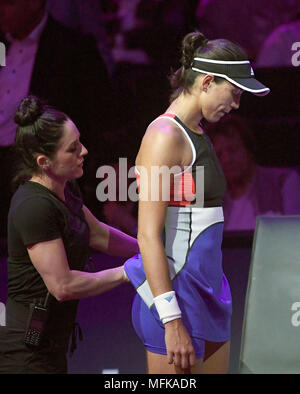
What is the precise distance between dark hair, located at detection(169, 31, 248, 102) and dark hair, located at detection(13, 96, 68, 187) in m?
0.37

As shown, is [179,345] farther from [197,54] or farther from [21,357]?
[197,54]

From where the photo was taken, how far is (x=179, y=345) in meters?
1.71

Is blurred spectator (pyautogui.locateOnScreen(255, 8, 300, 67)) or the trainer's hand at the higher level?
blurred spectator (pyautogui.locateOnScreen(255, 8, 300, 67))

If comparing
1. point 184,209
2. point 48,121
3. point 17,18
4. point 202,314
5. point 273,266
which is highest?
point 17,18

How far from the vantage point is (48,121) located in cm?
200

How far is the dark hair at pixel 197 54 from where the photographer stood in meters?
1.83

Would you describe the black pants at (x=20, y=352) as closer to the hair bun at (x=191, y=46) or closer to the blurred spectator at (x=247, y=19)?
the hair bun at (x=191, y=46)

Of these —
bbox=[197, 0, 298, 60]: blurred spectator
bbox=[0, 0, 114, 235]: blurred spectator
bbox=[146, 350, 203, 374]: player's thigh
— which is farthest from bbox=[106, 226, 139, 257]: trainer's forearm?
bbox=[197, 0, 298, 60]: blurred spectator

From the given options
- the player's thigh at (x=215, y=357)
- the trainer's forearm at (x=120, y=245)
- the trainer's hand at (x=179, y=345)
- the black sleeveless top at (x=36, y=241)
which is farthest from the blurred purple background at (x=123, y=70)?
the trainer's hand at (x=179, y=345)

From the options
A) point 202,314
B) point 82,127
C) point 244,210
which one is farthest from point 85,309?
point 202,314

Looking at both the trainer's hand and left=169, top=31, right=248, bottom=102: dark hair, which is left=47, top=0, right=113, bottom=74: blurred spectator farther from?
the trainer's hand

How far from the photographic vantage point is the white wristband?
5.64 feet
